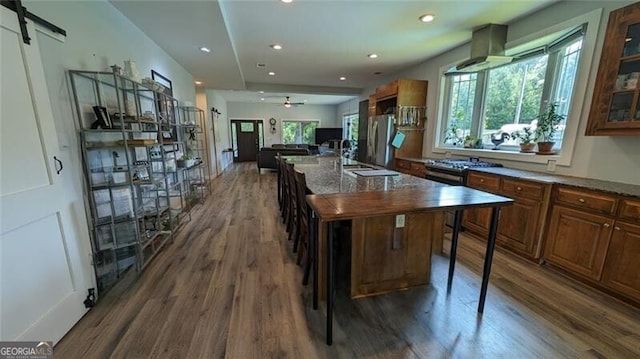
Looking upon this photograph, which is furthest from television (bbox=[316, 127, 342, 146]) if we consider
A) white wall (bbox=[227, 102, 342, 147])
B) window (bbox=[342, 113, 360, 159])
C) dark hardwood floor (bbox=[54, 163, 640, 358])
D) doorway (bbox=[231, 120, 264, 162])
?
dark hardwood floor (bbox=[54, 163, 640, 358])

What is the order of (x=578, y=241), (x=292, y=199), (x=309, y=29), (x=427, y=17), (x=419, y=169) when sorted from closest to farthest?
(x=578, y=241)
(x=292, y=199)
(x=427, y=17)
(x=309, y=29)
(x=419, y=169)

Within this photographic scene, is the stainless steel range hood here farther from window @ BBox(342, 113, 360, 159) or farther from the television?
the television

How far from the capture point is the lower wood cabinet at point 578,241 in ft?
6.44

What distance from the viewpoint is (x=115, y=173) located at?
7.20 feet

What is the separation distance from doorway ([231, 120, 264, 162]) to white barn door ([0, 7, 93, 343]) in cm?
937

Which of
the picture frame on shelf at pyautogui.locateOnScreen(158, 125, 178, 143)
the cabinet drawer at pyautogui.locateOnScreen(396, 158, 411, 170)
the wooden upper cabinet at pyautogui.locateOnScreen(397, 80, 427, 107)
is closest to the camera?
the picture frame on shelf at pyautogui.locateOnScreen(158, 125, 178, 143)

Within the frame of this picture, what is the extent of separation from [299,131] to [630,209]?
407 inches

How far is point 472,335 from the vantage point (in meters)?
1.60

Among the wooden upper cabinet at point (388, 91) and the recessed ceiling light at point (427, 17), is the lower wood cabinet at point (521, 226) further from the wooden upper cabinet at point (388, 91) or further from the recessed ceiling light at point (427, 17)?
the wooden upper cabinet at point (388, 91)

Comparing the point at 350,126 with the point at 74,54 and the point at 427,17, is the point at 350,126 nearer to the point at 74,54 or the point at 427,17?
the point at 427,17

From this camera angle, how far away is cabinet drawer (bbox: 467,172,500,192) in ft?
9.02

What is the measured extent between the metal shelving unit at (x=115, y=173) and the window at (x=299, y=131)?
8309 millimetres

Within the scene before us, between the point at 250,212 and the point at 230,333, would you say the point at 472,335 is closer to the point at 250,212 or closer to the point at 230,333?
the point at 230,333

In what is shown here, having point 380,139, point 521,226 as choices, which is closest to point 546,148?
point 521,226
